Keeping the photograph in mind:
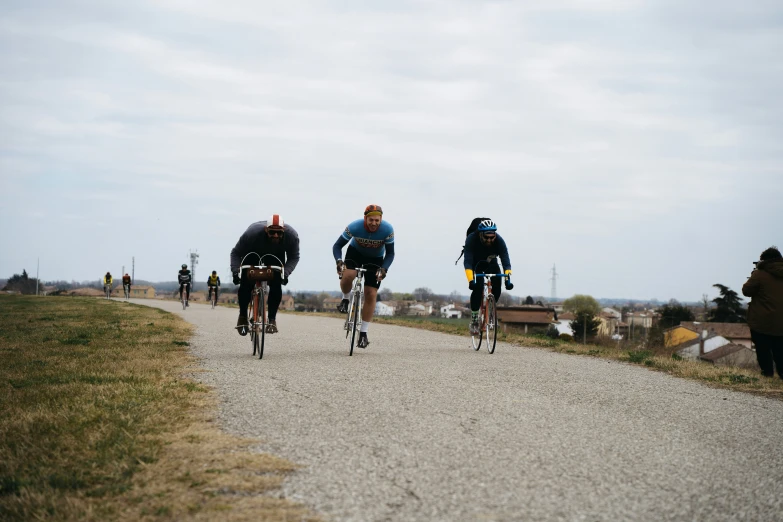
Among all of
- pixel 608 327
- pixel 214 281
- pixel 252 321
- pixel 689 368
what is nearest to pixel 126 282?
pixel 214 281

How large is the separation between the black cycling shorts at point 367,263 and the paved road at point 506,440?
7.55ft

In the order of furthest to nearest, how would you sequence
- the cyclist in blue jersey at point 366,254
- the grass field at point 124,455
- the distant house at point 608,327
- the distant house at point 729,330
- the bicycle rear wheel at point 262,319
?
the distant house at point 729,330
the distant house at point 608,327
the cyclist in blue jersey at point 366,254
the bicycle rear wheel at point 262,319
the grass field at point 124,455

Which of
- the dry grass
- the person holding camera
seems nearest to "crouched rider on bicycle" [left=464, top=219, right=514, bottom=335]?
the dry grass

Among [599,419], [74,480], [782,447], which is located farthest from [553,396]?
[74,480]

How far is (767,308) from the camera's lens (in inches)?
413

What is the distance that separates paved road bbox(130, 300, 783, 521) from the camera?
387 centimetres

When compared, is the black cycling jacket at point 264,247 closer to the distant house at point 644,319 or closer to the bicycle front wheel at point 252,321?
the bicycle front wheel at point 252,321

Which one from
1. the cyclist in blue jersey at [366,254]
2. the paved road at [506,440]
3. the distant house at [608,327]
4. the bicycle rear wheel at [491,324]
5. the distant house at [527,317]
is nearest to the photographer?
the paved road at [506,440]

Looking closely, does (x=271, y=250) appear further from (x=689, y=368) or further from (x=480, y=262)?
(x=689, y=368)

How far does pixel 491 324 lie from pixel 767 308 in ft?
13.7

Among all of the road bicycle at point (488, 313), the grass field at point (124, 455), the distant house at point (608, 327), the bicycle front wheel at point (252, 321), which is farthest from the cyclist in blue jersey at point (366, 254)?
the distant house at point (608, 327)

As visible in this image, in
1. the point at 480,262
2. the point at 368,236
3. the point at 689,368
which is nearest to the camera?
the point at 689,368

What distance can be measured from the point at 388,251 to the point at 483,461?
7203 millimetres

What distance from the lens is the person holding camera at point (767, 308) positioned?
10430mm
